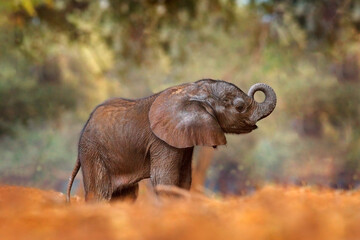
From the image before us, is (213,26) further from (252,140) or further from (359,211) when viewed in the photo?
(359,211)

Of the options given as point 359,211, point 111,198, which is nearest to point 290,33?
point 111,198

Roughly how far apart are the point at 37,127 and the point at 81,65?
6.32 ft

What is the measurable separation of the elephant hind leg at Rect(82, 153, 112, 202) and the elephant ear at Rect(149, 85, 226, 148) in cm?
46

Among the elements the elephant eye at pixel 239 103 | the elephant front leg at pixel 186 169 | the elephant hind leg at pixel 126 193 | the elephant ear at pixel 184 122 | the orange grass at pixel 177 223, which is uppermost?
the elephant eye at pixel 239 103

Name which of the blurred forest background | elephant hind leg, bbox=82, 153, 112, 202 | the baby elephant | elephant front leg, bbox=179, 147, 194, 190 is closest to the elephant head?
the baby elephant

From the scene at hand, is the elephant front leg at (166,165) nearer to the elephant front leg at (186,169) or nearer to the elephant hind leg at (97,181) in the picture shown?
the elephant front leg at (186,169)

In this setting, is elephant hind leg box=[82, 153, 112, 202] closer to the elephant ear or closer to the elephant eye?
the elephant ear

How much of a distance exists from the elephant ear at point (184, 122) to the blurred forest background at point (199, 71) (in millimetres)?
7491

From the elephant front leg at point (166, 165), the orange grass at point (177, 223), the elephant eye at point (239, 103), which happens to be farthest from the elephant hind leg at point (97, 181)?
the orange grass at point (177, 223)

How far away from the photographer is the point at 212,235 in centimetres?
152

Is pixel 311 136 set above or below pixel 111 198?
above

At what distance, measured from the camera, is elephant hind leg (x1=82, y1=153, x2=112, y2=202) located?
3.94m

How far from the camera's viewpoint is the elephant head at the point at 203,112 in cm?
377

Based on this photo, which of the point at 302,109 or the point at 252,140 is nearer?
the point at 302,109
